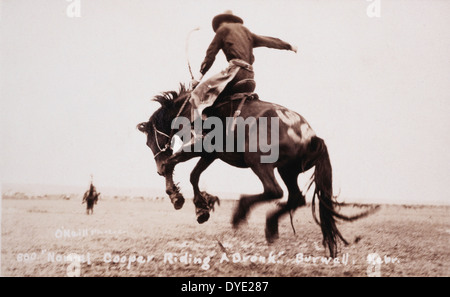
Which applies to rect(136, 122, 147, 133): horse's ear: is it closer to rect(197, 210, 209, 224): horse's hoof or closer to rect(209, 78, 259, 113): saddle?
rect(209, 78, 259, 113): saddle

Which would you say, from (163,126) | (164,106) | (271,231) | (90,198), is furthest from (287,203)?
(90,198)

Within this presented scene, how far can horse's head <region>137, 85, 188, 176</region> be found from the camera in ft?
13.6

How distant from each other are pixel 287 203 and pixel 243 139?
0.68m

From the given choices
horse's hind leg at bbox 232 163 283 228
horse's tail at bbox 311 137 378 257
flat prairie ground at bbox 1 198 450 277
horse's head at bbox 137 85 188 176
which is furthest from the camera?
horse's head at bbox 137 85 188 176

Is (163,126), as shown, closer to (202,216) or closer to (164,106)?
(164,106)

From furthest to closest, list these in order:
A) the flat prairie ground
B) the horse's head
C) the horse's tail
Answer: the horse's head → the flat prairie ground → the horse's tail

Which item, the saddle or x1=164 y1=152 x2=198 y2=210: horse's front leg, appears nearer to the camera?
the saddle

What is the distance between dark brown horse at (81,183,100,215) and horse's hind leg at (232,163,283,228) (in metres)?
1.33

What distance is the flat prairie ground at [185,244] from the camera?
4020 mm

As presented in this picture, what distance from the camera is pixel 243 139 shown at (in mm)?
3840

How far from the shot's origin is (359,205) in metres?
4.22

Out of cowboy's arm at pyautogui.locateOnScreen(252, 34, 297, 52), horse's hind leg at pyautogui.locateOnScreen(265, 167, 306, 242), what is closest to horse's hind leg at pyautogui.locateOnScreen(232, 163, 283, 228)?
horse's hind leg at pyautogui.locateOnScreen(265, 167, 306, 242)
